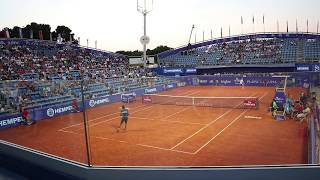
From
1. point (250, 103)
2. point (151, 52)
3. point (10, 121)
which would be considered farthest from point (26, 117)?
point (151, 52)

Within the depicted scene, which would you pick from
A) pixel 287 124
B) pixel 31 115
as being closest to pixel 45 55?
pixel 31 115

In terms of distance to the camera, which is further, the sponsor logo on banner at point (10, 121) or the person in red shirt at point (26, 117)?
the person in red shirt at point (26, 117)

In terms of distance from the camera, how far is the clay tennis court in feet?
44.2

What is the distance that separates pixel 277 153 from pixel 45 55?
126 ft

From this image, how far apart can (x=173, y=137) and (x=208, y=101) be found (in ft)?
40.7

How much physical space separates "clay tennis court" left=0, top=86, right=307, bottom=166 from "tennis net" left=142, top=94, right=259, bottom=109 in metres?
1.23

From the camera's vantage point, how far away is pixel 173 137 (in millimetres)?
17375

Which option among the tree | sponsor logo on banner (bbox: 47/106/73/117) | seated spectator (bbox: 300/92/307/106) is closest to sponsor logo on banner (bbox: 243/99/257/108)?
seated spectator (bbox: 300/92/307/106)

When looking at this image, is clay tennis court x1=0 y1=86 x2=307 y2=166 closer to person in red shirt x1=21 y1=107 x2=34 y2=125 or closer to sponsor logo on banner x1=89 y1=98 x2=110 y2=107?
sponsor logo on banner x1=89 y1=98 x2=110 y2=107

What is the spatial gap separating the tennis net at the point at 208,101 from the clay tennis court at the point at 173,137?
123 cm

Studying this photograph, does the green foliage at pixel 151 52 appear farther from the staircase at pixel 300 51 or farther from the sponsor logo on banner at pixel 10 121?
the sponsor logo on banner at pixel 10 121

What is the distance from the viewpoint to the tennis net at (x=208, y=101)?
26.6 metres

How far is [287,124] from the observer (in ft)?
64.1

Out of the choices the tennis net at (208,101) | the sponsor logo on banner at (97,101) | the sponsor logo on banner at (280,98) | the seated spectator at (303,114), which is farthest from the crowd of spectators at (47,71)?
the sponsor logo on banner at (280,98)
